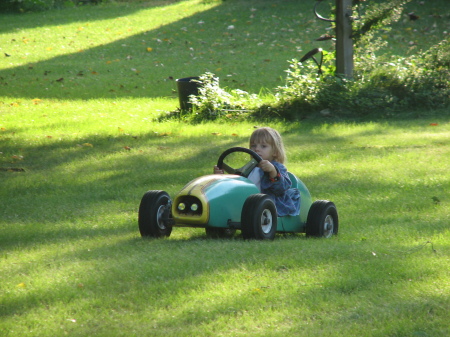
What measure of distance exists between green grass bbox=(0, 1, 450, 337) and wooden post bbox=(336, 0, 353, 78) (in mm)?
1164

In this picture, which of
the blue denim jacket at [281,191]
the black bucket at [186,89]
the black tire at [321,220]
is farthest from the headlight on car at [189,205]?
the black bucket at [186,89]

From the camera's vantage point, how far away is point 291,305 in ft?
13.2

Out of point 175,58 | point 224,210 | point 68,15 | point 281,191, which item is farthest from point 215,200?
point 68,15

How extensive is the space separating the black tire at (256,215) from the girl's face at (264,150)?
1.98ft

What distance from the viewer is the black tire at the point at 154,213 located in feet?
17.9

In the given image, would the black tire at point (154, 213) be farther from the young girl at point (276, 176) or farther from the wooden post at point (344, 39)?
the wooden post at point (344, 39)

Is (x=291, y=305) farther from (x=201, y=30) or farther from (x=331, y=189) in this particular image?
(x=201, y=30)

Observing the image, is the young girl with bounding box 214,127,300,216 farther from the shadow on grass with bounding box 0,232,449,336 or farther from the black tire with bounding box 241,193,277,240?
the shadow on grass with bounding box 0,232,449,336

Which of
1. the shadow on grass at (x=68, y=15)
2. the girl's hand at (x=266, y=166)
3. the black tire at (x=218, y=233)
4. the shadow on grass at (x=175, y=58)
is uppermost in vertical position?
the shadow on grass at (x=68, y=15)

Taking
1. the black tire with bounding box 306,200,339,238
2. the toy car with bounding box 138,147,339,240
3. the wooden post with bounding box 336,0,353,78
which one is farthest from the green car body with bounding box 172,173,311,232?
the wooden post with bounding box 336,0,353,78

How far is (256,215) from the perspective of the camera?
5.22 meters

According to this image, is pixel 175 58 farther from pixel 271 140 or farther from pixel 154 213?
pixel 154 213

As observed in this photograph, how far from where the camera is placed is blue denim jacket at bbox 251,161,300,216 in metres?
5.84

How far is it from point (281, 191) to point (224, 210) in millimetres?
749
